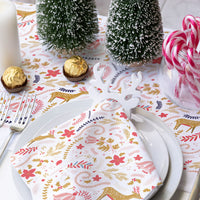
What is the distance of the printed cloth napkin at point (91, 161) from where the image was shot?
1.88 feet

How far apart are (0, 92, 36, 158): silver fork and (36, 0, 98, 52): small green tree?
170 millimetres

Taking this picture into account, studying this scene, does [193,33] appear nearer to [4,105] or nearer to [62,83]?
[62,83]

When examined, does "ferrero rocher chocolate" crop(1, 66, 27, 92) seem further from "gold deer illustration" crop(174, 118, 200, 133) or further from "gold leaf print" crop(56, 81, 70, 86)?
"gold deer illustration" crop(174, 118, 200, 133)

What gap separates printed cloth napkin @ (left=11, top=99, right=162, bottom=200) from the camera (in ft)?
1.88

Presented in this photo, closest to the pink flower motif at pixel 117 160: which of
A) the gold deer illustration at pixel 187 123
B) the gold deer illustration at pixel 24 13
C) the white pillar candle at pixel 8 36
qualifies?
the gold deer illustration at pixel 187 123

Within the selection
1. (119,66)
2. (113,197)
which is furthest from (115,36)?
(113,197)

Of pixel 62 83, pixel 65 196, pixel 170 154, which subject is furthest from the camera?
pixel 62 83

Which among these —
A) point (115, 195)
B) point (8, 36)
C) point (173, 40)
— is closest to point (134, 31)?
point (173, 40)

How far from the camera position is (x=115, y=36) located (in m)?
0.85

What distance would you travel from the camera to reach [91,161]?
616 mm

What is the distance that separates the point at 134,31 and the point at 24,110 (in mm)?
329

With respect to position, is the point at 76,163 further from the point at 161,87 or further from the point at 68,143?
the point at 161,87

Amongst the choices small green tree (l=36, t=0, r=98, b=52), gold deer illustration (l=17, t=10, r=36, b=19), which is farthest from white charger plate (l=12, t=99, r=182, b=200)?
gold deer illustration (l=17, t=10, r=36, b=19)

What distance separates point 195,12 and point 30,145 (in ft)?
5.77
